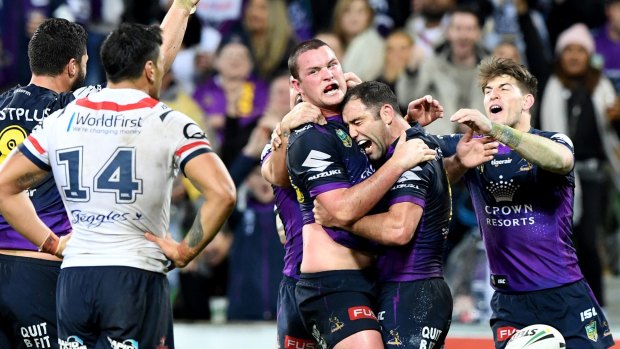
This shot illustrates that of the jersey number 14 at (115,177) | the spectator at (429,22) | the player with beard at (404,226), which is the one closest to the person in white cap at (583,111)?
the spectator at (429,22)

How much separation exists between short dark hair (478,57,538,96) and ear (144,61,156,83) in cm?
258

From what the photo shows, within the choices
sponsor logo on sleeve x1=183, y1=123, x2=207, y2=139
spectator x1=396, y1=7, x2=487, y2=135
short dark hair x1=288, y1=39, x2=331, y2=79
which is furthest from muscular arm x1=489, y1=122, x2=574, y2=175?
spectator x1=396, y1=7, x2=487, y2=135

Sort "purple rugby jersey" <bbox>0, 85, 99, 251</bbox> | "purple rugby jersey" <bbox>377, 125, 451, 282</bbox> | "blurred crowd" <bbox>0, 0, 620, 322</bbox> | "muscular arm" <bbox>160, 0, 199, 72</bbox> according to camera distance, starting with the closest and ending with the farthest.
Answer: "purple rugby jersey" <bbox>377, 125, 451, 282</bbox>
"purple rugby jersey" <bbox>0, 85, 99, 251</bbox>
"muscular arm" <bbox>160, 0, 199, 72</bbox>
"blurred crowd" <bbox>0, 0, 620, 322</bbox>

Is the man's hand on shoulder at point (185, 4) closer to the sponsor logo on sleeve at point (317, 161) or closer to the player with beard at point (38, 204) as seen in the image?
the player with beard at point (38, 204)

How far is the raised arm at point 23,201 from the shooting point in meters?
6.47

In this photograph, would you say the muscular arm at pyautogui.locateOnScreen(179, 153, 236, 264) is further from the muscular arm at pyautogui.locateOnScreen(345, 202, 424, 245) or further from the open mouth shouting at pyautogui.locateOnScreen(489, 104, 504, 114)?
the open mouth shouting at pyautogui.locateOnScreen(489, 104, 504, 114)

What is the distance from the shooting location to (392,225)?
6898 mm

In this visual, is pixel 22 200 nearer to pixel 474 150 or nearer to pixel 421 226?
pixel 421 226

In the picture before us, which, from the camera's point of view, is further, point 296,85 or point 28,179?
point 296,85

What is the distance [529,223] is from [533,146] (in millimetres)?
599

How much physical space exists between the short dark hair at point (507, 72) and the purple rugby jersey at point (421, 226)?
3.00ft

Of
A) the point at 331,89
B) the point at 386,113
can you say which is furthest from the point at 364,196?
the point at 331,89

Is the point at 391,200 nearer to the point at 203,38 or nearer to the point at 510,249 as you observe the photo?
the point at 510,249

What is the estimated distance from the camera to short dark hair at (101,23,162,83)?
6.36 metres
